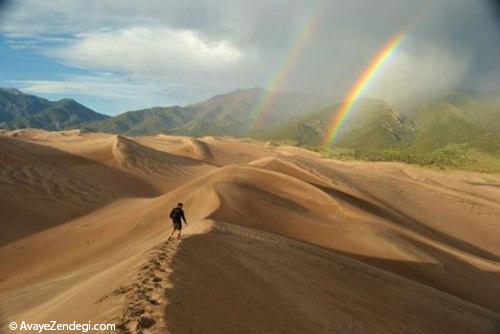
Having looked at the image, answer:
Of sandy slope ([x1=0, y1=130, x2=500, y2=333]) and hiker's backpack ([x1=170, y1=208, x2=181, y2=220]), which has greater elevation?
hiker's backpack ([x1=170, y1=208, x2=181, y2=220])

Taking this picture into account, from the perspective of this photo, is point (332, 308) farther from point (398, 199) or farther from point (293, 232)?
point (398, 199)

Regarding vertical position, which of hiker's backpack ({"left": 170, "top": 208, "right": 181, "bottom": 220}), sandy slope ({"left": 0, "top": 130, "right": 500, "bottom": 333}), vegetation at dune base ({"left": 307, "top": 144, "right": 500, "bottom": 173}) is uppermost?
vegetation at dune base ({"left": 307, "top": 144, "right": 500, "bottom": 173})

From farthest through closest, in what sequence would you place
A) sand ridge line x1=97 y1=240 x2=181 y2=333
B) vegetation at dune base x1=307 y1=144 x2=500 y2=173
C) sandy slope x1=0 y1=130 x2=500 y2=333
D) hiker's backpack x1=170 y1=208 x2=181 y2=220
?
1. vegetation at dune base x1=307 y1=144 x2=500 y2=173
2. hiker's backpack x1=170 y1=208 x2=181 y2=220
3. sandy slope x1=0 y1=130 x2=500 y2=333
4. sand ridge line x1=97 y1=240 x2=181 y2=333

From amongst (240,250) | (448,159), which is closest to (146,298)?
(240,250)

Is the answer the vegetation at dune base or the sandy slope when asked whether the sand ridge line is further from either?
the vegetation at dune base

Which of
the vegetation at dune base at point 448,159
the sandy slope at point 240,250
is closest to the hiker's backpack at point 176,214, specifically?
the sandy slope at point 240,250

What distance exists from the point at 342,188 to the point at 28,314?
25640 mm

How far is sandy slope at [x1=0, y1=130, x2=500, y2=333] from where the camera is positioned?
7633mm

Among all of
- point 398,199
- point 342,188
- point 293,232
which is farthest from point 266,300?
point 398,199

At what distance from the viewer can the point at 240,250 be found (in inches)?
460

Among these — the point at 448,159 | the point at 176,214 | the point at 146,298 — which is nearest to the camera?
the point at 146,298

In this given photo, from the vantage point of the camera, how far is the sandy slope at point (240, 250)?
7633 mm

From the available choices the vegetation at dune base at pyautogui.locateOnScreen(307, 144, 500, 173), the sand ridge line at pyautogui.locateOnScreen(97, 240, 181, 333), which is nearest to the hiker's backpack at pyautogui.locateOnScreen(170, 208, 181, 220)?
the sand ridge line at pyautogui.locateOnScreen(97, 240, 181, 333)

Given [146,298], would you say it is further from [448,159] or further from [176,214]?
[448,159]
